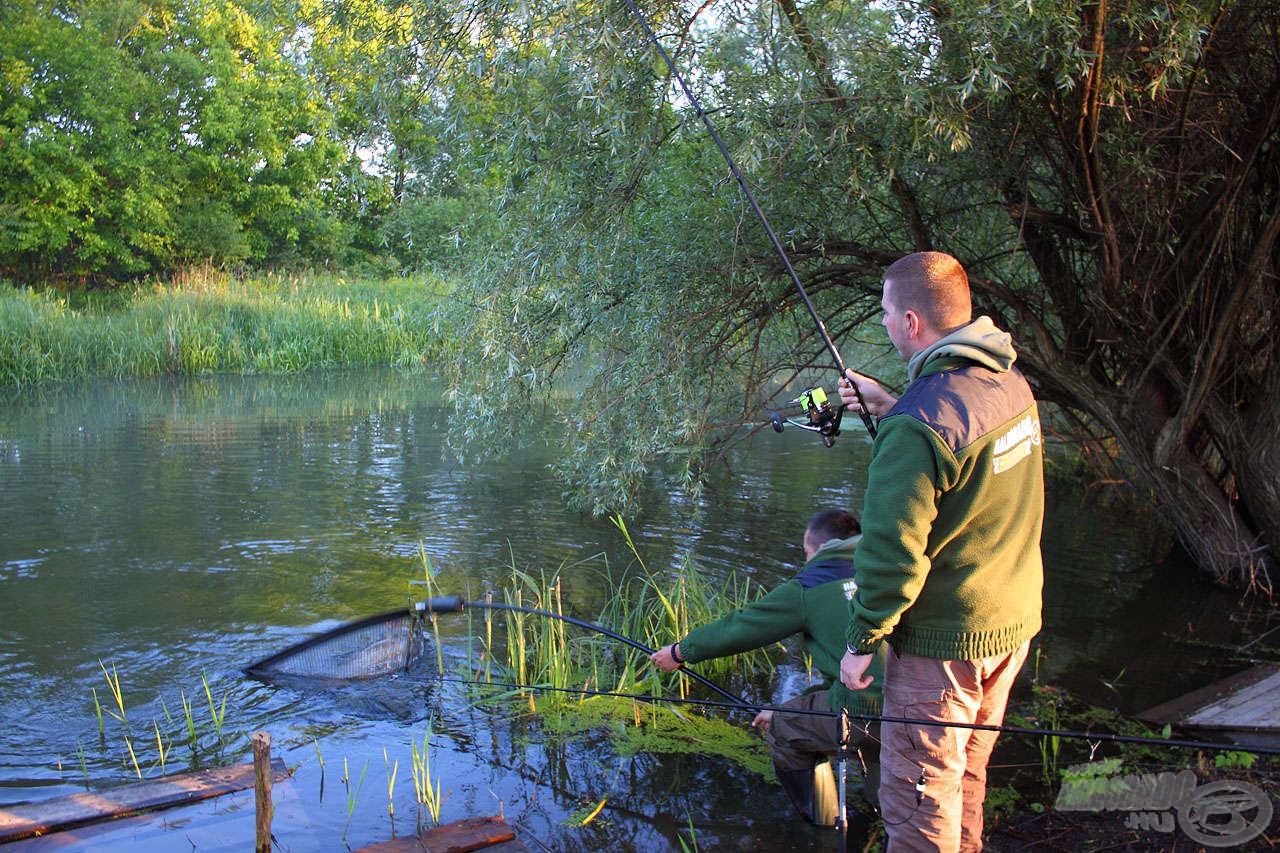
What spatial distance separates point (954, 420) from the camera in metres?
2.79

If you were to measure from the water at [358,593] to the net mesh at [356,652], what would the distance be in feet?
0.39

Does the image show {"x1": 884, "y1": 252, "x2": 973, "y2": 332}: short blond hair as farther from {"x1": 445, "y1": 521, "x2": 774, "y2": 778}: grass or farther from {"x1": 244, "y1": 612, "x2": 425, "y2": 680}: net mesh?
{"x1": 244, "y1": 612, "x2": 425, "y2": 680}: net mesh

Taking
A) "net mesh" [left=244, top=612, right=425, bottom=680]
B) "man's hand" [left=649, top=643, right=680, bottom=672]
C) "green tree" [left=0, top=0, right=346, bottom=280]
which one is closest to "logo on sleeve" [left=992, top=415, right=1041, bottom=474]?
"man's hand" [left=649, top=643, right=680, bottom=672]

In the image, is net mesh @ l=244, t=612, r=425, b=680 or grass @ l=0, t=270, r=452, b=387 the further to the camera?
grass @ l=0, t=270, r=452, b=387

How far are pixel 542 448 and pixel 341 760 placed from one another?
951cm

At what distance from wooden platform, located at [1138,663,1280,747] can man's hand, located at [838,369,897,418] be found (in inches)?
Result: 101

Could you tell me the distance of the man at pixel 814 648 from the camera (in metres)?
3.80

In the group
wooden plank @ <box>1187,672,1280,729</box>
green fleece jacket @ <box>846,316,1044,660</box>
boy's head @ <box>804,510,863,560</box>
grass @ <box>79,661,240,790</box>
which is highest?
green fleece jacket @ <box>846,316,1044,660</box>

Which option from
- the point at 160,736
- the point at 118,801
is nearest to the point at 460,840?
the point at 118,801

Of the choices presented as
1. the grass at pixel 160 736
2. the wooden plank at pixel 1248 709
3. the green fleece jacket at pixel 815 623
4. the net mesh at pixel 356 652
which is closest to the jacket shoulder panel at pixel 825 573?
the green fleece jacket at pixel 815 623

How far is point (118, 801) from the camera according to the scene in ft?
13.6

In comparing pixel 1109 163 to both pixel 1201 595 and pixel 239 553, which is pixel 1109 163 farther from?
pixel 239 553

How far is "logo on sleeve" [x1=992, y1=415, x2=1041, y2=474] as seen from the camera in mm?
2871

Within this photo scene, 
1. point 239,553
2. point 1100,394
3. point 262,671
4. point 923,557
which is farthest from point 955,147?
point 239,553
